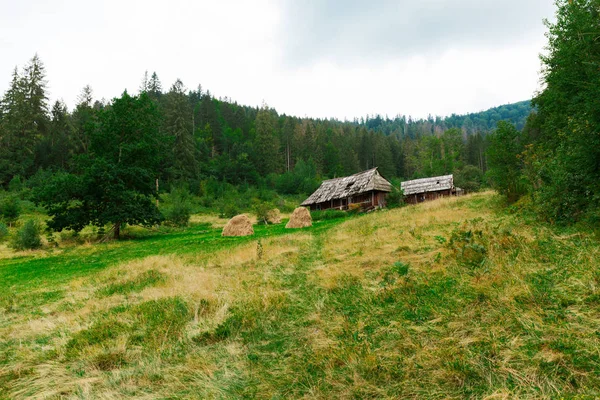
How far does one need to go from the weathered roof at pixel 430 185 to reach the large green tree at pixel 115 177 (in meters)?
33.0

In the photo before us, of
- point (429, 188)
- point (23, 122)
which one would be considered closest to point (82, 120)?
point (23, 122)

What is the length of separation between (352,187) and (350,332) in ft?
118

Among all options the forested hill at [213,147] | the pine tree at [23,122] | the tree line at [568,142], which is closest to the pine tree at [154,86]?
the forested hill at [213,147]

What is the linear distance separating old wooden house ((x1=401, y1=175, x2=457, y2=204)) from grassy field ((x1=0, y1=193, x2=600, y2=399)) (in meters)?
37.6

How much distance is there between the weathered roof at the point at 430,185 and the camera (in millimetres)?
42000

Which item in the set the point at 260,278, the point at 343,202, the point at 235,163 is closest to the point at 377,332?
the point at 260,278

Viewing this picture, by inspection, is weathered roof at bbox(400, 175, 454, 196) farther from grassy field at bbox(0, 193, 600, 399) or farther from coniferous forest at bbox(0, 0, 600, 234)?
grassy field at bbox(0, 193, 600, 399)

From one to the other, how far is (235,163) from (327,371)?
64331 mm

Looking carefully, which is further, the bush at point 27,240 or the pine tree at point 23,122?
the pine tree at point 23,122

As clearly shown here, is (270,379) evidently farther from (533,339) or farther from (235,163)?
(235,163)

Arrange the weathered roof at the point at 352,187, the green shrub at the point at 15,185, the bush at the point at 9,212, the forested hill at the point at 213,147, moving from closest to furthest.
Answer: the bush at the point at 9,212, the weathered roof at the point at 352,187, the green shrub at the point at 15,185, the forested hill at the point at 213,147

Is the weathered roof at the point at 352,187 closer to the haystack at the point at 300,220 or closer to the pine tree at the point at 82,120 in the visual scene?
the haystack at the point at 300,220

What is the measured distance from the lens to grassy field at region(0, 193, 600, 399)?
255cm

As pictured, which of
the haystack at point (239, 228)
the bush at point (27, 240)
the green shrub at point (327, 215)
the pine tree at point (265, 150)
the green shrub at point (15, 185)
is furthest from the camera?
the pine tree at point (265, 150)
